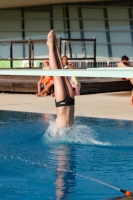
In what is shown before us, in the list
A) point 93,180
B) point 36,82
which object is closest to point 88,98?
point 36,82

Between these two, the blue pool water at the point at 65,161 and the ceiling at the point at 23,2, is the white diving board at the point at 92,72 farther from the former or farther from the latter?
the ceiling at the point at 23,2

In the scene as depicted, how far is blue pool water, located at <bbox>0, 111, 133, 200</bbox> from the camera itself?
5664 mm

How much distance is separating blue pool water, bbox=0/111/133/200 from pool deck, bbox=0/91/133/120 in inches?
72.3

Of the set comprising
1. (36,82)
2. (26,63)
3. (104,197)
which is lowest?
(104,197)

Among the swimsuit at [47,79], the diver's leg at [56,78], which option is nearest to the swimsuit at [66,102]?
the diver's leg at [56,78]

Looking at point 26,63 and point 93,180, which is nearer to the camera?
Answer: point 93,180

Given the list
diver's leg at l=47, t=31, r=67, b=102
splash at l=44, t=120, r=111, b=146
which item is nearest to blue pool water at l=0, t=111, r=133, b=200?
splash at l=44, t=120, r=111, b=146

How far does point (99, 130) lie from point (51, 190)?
4431 millimetres

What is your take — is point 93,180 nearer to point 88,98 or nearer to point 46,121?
point 46,121

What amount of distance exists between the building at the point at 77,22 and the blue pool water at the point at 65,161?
2698 centimetres

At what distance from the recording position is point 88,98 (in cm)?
1697

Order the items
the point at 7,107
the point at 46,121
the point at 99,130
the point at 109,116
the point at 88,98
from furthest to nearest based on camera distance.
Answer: the point at 88,98 < the point at 7,107 < the point at 109,116 < the point at 46,121 < the point at 99,130

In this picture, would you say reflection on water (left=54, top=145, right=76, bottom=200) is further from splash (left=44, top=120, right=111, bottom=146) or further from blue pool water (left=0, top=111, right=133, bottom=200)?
splash (left=44, top=120, right=111, bottom=146)

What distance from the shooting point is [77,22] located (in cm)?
3772
